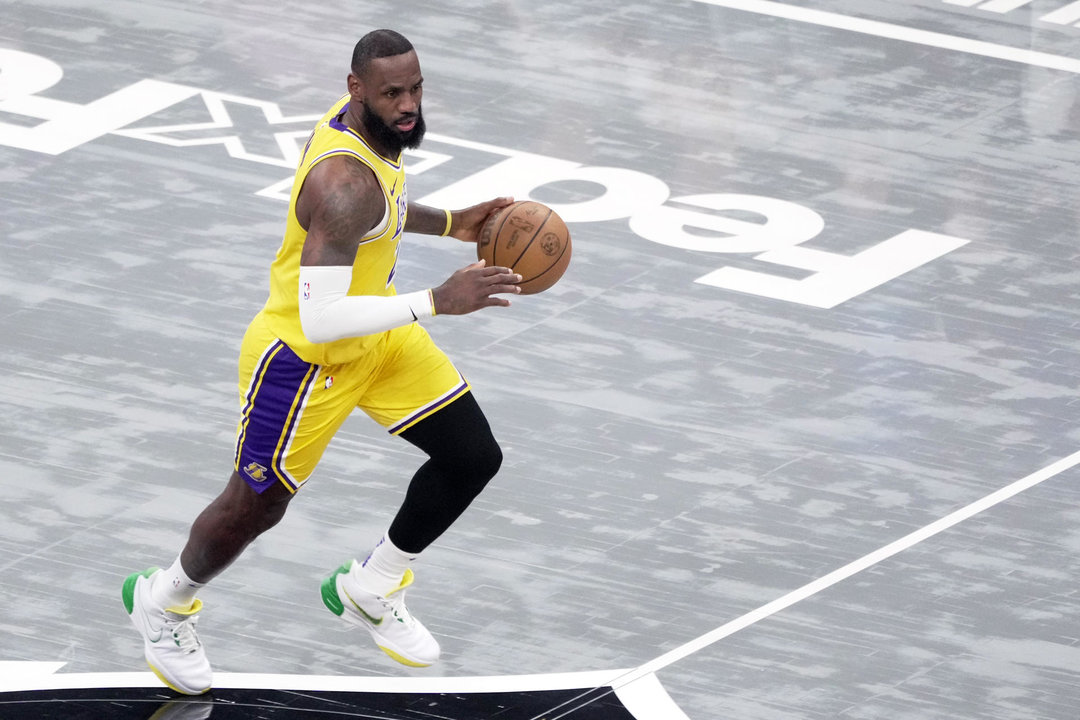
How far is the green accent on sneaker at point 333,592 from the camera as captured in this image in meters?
6.53

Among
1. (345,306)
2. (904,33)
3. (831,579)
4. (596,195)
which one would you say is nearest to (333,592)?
(345,306)

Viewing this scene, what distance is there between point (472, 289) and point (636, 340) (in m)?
3.39

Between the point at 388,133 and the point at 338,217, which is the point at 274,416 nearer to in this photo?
the point at 338,217

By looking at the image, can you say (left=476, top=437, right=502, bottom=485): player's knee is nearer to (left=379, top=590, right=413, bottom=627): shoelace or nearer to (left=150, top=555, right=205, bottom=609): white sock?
(left=379, top=590, right=413, bottom=627): shoelace

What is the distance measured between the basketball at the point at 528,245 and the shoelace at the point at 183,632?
151cm

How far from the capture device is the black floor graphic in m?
6.26

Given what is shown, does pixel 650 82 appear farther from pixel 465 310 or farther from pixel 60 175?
pixel 465 310

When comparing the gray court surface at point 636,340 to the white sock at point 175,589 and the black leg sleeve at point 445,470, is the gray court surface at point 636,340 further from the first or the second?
the black leg sleeve at point 445,470

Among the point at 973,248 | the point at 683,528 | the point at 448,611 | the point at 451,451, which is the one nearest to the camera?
the point at 451,451

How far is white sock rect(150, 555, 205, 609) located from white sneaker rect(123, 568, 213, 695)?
0.06 feet

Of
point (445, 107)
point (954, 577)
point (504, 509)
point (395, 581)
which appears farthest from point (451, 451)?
point (445, 107)

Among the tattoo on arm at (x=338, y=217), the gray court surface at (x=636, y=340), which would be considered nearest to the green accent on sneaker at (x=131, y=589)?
the gray court surface at (x=636, y=340)

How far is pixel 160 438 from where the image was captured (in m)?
8.04

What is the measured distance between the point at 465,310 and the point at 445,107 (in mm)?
6098
